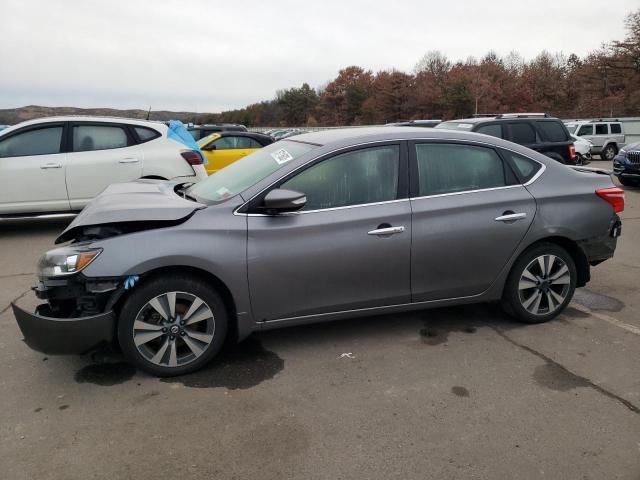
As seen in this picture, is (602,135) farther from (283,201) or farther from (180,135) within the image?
(283,201)

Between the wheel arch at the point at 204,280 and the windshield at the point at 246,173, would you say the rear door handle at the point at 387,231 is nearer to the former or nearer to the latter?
the windshield at the point at 246,173

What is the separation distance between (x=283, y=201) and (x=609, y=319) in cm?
312

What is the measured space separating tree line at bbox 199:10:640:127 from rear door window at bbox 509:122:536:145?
36.2 meters

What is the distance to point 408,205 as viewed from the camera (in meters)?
3.83

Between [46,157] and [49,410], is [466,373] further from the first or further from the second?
[46,157]

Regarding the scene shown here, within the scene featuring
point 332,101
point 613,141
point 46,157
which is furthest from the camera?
point 332,101

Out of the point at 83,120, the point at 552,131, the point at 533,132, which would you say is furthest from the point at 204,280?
the point at 552,131

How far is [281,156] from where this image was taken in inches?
159

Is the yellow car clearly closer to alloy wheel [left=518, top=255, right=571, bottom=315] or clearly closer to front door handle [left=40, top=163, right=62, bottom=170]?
front door handle [left=40, top=163, right=62, bottom=170]

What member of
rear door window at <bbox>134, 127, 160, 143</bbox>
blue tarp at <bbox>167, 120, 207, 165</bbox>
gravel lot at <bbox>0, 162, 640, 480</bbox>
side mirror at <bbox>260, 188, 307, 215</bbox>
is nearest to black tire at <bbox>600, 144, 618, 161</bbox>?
blue tarp at <bbox>167, 120, 207, 165</bbox>

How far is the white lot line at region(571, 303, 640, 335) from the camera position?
4242 millimetres

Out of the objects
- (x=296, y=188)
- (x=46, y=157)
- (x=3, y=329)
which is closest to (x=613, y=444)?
(x=296, y=188)

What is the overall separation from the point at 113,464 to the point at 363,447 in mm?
1290

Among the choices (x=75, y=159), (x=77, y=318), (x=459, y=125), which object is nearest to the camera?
(x=77, y=318)
